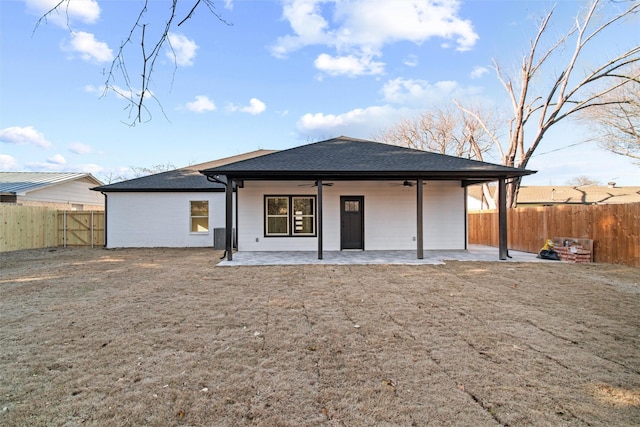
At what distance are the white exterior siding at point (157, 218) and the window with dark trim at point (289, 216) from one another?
3085 millimetres

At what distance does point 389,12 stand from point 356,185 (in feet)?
25.3

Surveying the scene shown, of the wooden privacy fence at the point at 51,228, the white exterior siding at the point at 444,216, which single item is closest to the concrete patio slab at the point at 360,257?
the white exterior siding at the point at 444,216

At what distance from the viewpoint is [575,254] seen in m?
9.57

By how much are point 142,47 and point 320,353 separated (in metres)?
3.05

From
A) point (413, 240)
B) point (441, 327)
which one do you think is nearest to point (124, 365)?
point (441, 327)

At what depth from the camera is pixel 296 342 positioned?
11.9 feet

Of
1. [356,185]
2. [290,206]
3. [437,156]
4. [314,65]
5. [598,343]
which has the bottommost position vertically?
[598,343]

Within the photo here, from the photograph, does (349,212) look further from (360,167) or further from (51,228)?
(51,228)

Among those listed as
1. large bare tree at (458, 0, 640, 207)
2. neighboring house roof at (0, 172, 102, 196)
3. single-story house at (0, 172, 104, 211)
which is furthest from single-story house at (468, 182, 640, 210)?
neighboring house roof at (0, 172, 102, 196)

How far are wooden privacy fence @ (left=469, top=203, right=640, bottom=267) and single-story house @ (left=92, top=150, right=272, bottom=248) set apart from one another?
11747 mm

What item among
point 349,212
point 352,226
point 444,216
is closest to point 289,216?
point 349,212

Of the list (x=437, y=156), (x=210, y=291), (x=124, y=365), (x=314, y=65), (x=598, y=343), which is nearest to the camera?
(x=124, y=365)

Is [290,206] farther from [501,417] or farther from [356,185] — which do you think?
[501,417]

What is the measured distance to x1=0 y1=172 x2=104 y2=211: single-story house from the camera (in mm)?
15262
